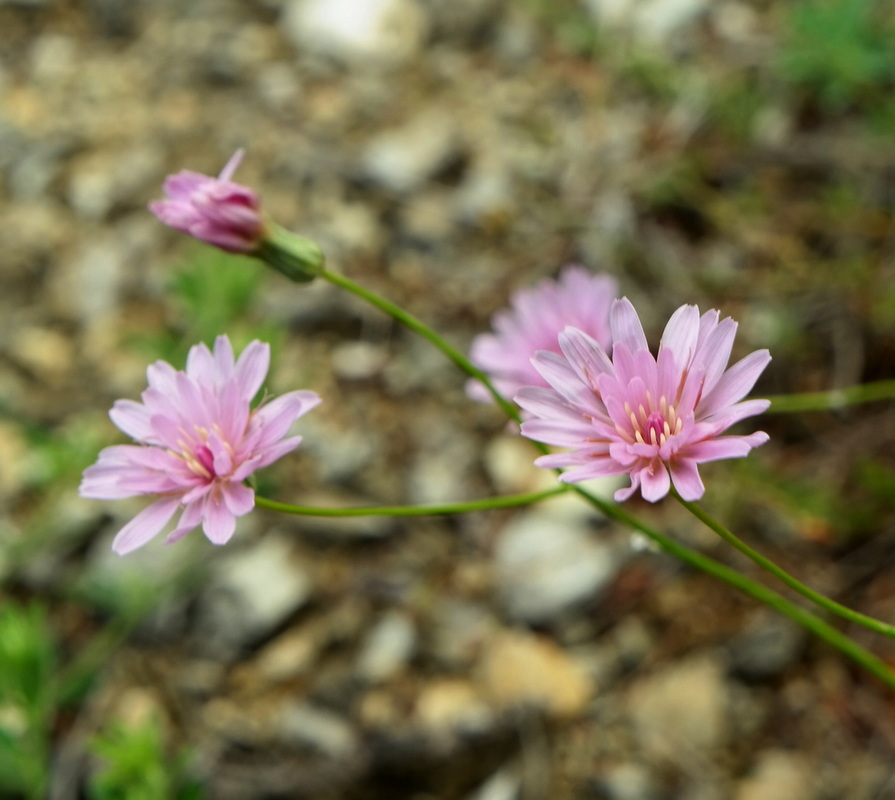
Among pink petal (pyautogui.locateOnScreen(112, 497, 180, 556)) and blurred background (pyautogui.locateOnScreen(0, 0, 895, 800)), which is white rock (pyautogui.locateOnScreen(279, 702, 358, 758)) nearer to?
blurred background (pyautogui.locateOnScreen(0, 0, 895, 800))

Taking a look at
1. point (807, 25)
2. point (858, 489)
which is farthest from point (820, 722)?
point (807, 25)

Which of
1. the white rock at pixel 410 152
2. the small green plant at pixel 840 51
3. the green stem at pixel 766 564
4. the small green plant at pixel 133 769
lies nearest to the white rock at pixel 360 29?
the white rock at pixel 410 152

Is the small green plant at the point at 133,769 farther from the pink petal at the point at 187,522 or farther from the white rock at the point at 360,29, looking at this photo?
the white rock at the point at 360,29

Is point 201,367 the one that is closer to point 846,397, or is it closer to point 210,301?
point 210,301

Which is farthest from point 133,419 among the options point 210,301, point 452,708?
point 452,708

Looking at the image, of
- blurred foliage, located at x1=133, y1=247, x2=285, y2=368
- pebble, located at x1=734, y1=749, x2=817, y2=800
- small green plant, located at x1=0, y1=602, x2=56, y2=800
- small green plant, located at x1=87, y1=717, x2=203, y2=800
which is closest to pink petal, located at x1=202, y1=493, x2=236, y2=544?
small green plant, located at x1=87, y1=717, x2=203, y2=800

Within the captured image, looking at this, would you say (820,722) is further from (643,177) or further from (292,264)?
(643,177)

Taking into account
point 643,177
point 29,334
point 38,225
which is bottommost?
point 29,334
